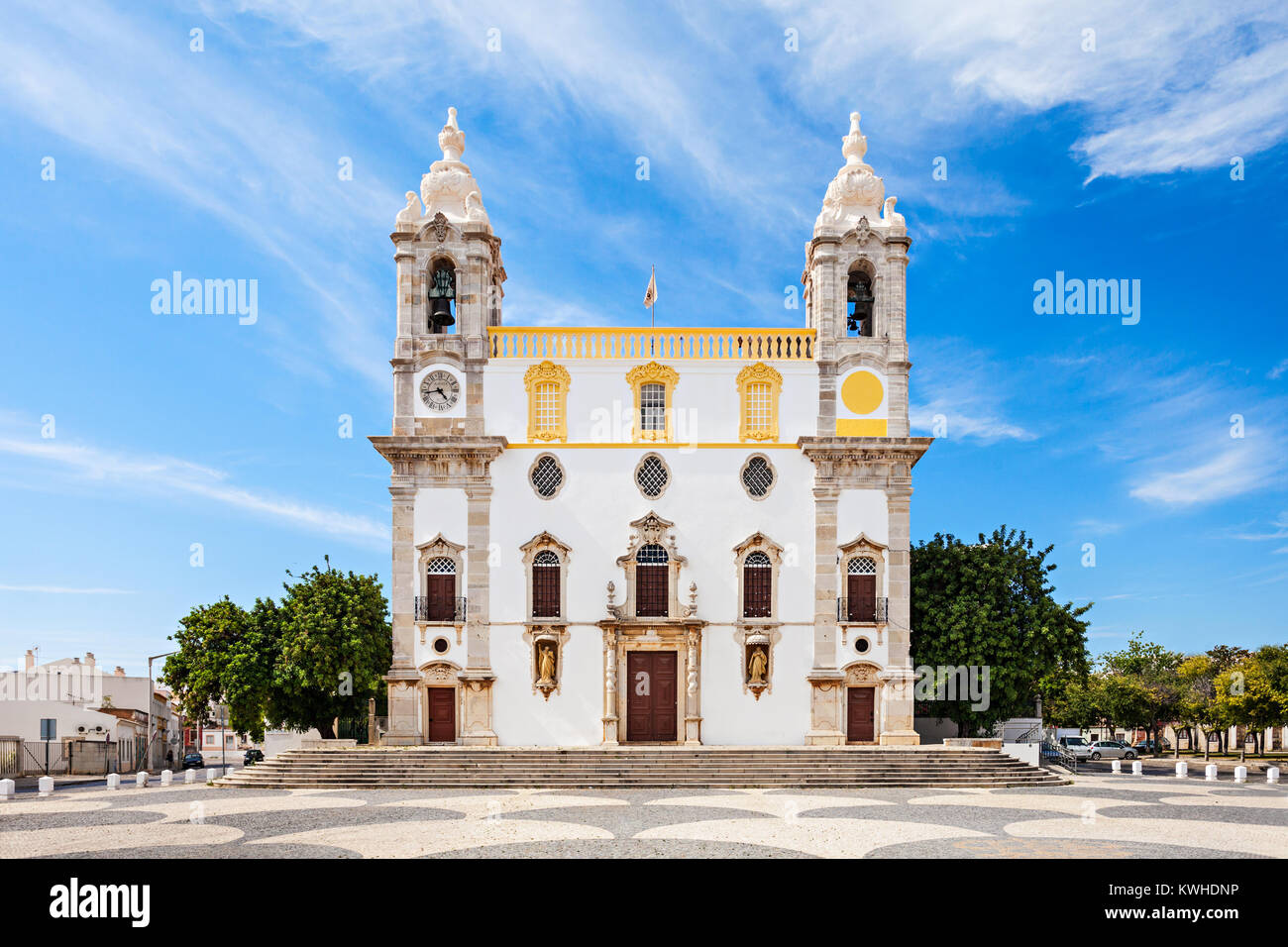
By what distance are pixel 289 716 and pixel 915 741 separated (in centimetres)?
2052

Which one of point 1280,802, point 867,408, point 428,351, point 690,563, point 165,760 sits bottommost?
point 165,760

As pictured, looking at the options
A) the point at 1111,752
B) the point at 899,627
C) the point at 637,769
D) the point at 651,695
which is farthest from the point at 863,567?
the point at 1111,752

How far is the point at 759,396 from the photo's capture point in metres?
29.7

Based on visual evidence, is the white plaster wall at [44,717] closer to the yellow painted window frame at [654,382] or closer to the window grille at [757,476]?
the yellow painted window frame at [654,382]

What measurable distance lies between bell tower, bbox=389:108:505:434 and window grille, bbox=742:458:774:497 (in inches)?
323

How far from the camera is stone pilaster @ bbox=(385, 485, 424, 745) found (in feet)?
91.6

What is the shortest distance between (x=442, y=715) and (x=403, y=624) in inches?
113

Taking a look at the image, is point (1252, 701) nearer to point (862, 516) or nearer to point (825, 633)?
point (862, 516)

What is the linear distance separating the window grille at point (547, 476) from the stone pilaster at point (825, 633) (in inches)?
306

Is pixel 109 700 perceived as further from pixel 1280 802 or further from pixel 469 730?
pixel 1280 802

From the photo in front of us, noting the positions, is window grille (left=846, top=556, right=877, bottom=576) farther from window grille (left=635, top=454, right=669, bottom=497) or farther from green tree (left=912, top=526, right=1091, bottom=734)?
window grille (left=635, top=454, right=669, bottom=497)

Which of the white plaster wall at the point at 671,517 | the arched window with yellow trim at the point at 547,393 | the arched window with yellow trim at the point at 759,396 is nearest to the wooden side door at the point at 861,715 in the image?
the white plaster wall at the point at 671,517

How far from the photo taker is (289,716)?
1302 inches
